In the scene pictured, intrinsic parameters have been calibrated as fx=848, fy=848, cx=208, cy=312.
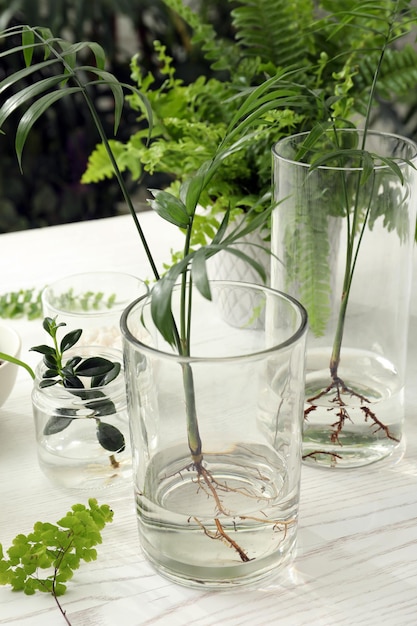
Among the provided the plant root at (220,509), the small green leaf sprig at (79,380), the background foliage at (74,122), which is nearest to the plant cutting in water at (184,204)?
the plant root at (220,509)

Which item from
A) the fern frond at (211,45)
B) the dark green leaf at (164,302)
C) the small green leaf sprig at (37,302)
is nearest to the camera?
the dark green leaf at (164,302)

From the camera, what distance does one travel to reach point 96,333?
83 cm

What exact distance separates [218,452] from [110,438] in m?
0.12

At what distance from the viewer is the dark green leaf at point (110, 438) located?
685mm

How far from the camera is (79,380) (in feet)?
2.25

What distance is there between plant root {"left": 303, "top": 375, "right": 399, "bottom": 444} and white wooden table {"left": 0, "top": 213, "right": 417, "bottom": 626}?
0.03 meters

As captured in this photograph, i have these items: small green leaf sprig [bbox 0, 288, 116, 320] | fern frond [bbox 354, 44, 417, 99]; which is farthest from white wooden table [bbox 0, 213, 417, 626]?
fern frond [bbox 354, 44, 417, 99]

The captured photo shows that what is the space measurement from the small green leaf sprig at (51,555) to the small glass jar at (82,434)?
3.6 inches

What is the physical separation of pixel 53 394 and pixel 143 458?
0.44ft

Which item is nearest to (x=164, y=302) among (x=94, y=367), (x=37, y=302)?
(x=94, y=367)

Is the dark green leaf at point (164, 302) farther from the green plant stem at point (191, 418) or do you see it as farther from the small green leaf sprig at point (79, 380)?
the small green leaf sprig at point (79, 380)

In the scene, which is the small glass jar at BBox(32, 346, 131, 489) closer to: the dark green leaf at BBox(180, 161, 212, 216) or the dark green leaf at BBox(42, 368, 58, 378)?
the dark green leaf at BBox(42, 368, 58, 378)

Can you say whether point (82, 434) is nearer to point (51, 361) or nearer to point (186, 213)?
point (51, 361)

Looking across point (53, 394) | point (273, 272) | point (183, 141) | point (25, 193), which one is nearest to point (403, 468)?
point (273, 272)
